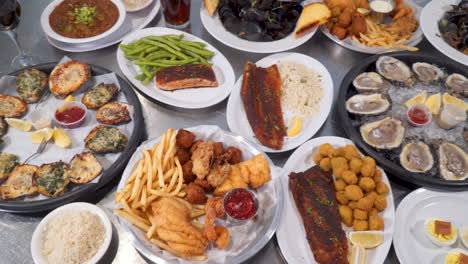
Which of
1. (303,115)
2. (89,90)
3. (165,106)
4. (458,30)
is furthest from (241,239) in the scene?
(458,30)

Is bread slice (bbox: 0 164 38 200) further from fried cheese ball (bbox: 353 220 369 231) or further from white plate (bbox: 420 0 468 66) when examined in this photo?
white plate (bbox: 420 0 468 66)

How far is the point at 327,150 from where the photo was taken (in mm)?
2953

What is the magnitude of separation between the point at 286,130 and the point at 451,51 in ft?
6.51

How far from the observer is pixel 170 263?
2.30 metres

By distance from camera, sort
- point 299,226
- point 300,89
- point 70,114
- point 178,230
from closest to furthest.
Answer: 1. point 178,230
2. point 299,226
3. point 70,114
4. point 300,89

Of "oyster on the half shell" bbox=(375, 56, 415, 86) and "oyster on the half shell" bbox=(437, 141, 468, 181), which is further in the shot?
"oyster on the half shell" bbox=(375, 56, 415, 86)

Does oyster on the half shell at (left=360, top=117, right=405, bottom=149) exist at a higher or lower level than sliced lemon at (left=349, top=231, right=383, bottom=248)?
higher

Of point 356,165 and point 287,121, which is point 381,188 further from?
point 287,121

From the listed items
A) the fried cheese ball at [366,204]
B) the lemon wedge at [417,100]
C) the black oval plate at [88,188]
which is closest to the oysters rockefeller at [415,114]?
the lemon wedge at [417,100]

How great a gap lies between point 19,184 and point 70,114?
72cm

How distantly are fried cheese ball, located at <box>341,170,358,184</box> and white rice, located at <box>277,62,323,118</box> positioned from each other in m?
0.72

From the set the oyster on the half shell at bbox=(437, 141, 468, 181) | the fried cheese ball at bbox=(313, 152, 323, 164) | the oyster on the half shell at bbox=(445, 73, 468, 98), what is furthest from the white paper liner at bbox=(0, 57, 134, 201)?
the oyster on the half shell at bbox=(445, 73, 468, 98)

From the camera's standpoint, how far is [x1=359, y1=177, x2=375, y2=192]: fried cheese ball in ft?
8.93

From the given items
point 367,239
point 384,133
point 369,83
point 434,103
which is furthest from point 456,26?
point 367,239
